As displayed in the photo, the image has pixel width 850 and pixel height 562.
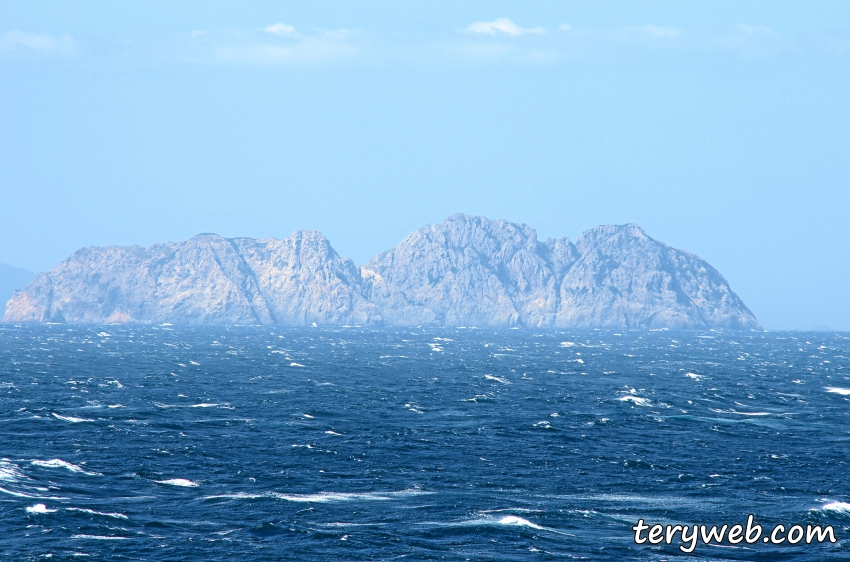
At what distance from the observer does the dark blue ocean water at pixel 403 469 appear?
5059 cm

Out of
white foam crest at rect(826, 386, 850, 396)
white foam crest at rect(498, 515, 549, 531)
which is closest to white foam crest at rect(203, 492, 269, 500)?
white foam crest at rect(498, 515, 549, 531)

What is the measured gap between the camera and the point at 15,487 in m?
61.3

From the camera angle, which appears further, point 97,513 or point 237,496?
point 237,496

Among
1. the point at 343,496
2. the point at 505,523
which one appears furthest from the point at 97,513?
the point at 505,523

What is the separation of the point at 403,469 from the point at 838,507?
98.8 feet

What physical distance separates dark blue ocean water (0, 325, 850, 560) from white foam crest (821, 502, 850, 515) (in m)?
0.64

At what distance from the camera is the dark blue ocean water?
50594 mm

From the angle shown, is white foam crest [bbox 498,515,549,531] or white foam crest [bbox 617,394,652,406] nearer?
white foam crest [bbox 498,515,549,531]

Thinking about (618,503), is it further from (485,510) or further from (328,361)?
(328,361)

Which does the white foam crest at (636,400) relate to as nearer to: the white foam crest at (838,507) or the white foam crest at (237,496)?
the white foam crest at (838,507)

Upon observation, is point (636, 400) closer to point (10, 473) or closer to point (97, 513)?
point (10, 473)

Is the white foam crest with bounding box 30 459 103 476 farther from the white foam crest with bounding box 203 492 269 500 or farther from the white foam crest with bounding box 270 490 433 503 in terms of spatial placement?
the white foam crest with bounding box 270 490 433 503

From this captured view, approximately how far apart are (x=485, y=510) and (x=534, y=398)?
62686mm

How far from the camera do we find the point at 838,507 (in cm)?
5894
